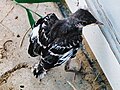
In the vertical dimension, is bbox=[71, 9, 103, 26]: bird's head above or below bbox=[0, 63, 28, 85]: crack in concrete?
above

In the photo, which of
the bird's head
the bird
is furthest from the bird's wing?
the bird's head

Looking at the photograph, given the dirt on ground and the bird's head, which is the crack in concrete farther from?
the bird's head

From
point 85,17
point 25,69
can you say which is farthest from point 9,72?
point 85,17

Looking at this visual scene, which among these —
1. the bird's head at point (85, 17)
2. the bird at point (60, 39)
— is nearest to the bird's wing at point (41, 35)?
the bird at point (60, 39)

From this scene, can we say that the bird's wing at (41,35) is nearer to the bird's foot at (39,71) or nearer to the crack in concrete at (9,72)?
the bird's foot at (39,71)

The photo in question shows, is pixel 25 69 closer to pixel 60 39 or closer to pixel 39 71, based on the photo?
pixel 39 71
